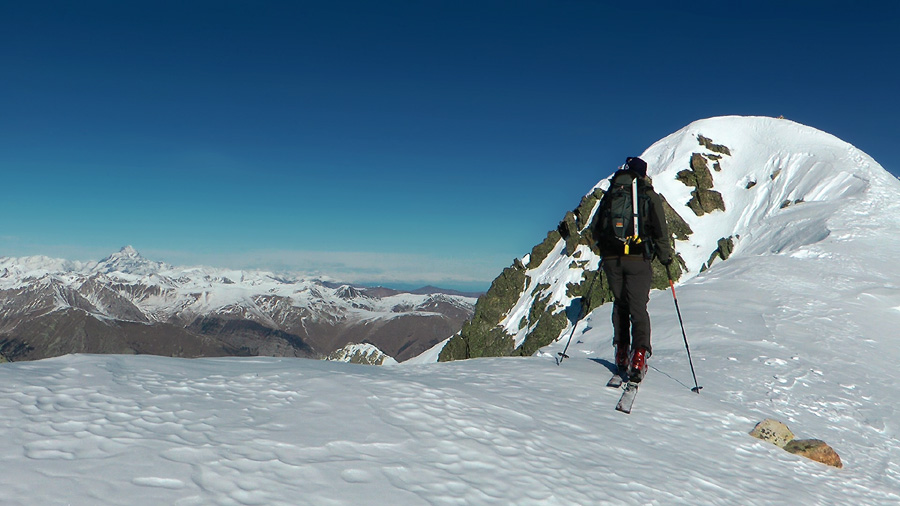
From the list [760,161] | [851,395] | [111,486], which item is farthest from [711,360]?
[760,161]

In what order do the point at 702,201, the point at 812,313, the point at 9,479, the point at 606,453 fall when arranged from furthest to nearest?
the point at 702,201, the point at 812,313, the point at 606,453, the point at 9,479

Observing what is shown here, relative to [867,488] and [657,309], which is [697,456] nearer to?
[867,488]

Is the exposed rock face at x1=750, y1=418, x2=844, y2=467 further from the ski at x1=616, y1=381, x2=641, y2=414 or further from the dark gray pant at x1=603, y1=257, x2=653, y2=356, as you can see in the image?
the dark gray pant at x1=603, y1=257, x2=653, y2=356

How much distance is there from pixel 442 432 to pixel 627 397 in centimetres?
376

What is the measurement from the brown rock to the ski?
2.18 meters

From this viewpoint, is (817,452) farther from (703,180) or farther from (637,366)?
(703,180)

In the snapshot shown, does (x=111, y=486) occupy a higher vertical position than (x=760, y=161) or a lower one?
lower

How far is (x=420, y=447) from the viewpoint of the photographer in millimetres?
5207

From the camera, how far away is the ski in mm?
7844

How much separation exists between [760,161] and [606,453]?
76787 mm

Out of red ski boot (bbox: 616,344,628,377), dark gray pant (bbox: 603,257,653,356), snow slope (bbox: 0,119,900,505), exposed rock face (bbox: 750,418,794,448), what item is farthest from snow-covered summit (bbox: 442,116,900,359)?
→ exposed rock face (bbox: 750,418,794,448)

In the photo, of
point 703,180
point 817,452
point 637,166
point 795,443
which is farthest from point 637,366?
point 703,180

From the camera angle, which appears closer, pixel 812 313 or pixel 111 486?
pixel 111 486

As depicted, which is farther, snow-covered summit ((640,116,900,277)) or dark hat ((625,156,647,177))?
snow-covered summit ((640,116,900,277))
